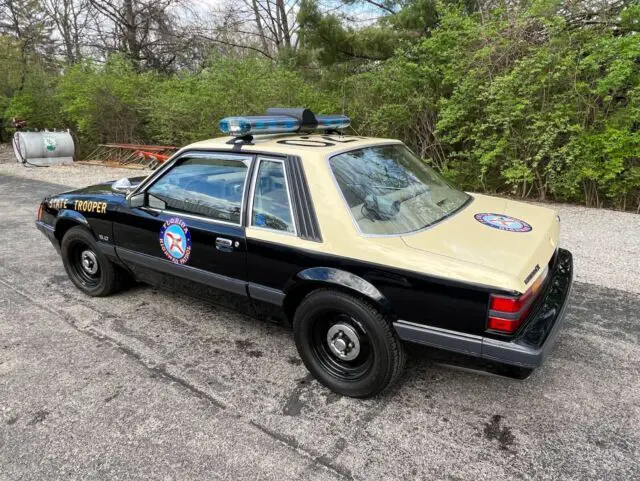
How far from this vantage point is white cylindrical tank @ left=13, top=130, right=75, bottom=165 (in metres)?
14.4

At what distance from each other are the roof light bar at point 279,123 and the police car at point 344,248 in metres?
0.01

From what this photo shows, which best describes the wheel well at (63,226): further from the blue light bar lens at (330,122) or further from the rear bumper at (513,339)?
the rear bumper at (513,339)

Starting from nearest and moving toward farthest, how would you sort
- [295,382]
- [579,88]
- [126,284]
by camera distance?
[295,382], [126,284], [579,88]

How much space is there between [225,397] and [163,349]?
82 cm

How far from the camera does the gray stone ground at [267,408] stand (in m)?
2.16

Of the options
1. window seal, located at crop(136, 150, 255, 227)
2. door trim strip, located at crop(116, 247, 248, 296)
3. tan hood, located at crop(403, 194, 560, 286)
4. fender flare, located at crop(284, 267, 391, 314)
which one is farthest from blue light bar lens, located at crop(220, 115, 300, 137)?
tan hood, located at crop(403, 194, 560, 286)

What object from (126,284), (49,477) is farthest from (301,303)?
(126,284)

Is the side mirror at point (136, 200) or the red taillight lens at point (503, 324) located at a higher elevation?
the side mirror at point (136, 200)

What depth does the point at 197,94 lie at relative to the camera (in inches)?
488

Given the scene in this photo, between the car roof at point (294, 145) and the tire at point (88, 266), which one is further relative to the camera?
the tire at point (88, 266)

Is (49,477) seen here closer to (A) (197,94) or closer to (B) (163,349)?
(B) (163,349)

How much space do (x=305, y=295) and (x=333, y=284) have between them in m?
0.31

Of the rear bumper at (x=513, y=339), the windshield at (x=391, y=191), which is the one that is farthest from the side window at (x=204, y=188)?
the rear bumper at (x=513, y=339)

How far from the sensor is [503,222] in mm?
2857
